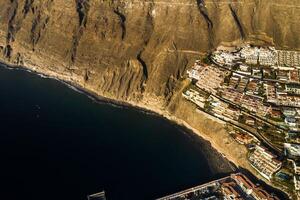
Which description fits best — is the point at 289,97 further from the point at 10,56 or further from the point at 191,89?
the point at 10,56

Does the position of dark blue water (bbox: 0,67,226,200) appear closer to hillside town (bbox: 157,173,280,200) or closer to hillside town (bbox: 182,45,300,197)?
Answer: hillside town (bbox: 157,173,280,200)

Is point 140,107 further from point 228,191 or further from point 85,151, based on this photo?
point 228,191

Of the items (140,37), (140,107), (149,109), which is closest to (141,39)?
(140,37)

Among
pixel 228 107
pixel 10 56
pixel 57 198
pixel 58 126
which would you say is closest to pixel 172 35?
pixel 228 107

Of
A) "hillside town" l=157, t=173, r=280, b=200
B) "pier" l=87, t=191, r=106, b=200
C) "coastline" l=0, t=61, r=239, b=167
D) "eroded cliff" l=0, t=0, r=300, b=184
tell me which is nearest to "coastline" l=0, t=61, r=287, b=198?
"coastline" l=0, t=61, r=239, b=167

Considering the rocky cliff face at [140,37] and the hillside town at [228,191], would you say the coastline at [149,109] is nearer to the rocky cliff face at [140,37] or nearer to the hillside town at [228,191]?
the rocky cliff face at [140,37]
